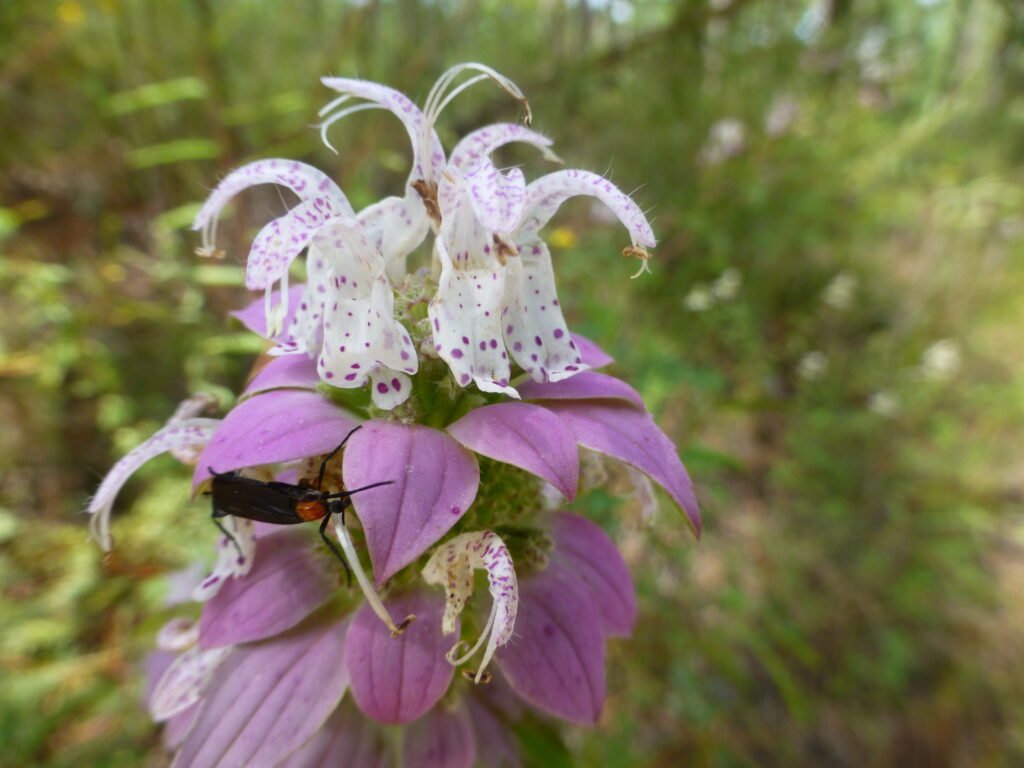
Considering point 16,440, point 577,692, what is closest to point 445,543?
point 577,692

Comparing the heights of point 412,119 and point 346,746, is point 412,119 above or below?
above

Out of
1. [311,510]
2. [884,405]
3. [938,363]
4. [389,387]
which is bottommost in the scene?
[884,405]

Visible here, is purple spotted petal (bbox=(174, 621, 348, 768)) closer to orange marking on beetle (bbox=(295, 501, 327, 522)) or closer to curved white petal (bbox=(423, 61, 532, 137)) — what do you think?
orange marking on beetle (bbox=(295, 501, 327, 522))

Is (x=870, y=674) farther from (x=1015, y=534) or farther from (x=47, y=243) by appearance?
(x=47, y=243)

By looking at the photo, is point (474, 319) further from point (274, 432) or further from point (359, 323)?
point (274, 432)

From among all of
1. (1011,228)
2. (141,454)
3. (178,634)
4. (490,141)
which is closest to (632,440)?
(490,141)

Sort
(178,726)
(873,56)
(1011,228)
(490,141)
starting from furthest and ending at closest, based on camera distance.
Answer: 1. (1011,228)
2. (873,56)
3. (178,726)
4. (490,141)

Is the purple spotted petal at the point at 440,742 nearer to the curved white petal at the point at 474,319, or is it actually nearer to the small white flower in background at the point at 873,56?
the curved white petal at the point at 474,319
